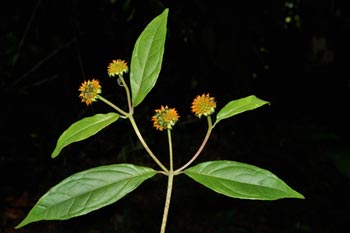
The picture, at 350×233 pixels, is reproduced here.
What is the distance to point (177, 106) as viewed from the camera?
338cm

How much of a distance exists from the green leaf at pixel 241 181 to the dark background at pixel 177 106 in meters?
1.77

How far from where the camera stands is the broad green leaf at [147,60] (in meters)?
0.76

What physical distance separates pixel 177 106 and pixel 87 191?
2734mm

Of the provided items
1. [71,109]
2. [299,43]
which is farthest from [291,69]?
[71,109]

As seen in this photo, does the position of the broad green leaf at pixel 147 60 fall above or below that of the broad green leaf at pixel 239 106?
above

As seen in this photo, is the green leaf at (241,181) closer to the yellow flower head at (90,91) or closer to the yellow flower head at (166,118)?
the yellow flower head at (166,118)

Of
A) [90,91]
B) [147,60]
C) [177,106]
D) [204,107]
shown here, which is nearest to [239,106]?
[204,107]

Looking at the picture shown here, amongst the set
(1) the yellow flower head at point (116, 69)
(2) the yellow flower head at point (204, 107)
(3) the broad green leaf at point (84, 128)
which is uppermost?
(1) the yellow flower head at point (116, 69)

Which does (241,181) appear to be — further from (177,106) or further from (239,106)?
(177,106)

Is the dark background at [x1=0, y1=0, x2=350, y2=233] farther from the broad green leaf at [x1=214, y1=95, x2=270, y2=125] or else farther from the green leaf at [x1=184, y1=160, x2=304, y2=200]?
the green leaf at [x1=184, y1=160, x2=304, y2=200]

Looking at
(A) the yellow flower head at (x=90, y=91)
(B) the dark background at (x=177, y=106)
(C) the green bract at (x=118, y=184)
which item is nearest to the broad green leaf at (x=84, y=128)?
(C) the green bract at (x=118, y=184)

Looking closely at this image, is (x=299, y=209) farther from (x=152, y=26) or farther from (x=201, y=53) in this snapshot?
(x=152, y=26)

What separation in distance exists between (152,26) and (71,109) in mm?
2452

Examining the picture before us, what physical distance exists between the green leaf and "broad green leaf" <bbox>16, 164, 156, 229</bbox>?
0.09m
